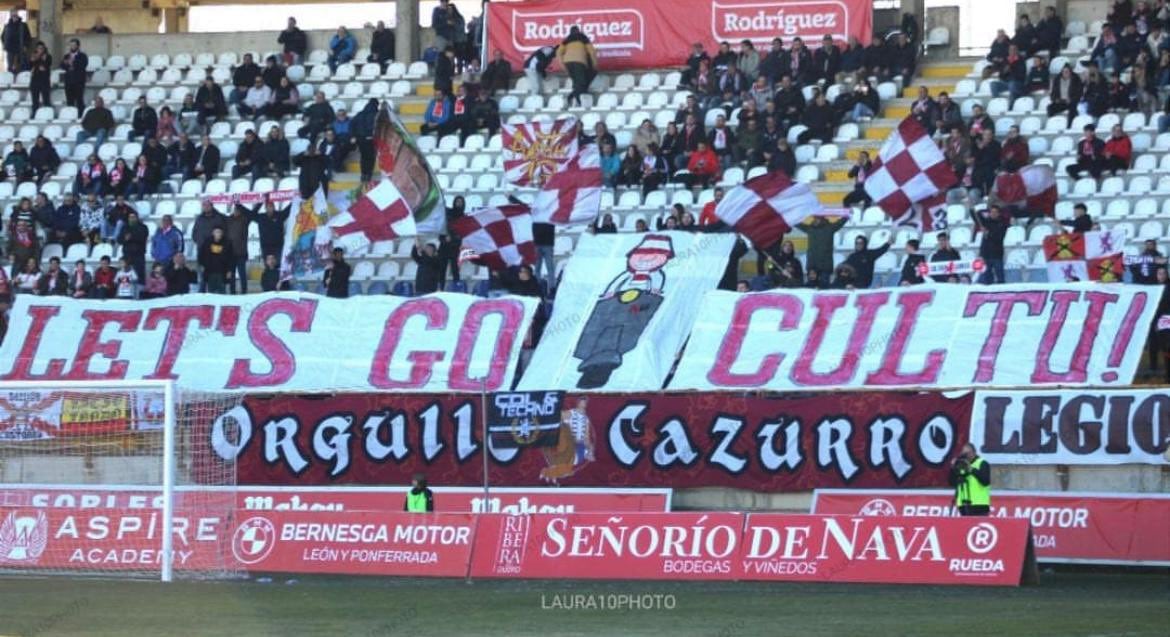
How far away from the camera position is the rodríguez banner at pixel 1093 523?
24.8 metres

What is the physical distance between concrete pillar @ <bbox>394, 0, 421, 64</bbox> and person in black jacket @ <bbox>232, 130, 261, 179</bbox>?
4.73 meters

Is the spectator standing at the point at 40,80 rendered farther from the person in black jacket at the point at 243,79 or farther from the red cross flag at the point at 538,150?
the red cross flag at the point at 538,150

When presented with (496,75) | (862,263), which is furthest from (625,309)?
(496,75)

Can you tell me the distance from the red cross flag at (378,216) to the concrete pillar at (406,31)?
9.76 meters

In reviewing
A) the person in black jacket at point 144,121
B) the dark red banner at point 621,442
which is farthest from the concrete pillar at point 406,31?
the dark red banner at point 621,442

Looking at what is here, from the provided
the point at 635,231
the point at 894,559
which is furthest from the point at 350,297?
the point at 894,559

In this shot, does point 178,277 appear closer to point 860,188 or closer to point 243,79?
point 243,79

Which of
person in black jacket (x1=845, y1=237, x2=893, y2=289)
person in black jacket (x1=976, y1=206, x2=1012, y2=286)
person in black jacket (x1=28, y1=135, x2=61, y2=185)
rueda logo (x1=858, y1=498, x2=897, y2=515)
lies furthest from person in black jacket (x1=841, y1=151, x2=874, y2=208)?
person in black jacket (x1=28, y1=135, x2=61, y2=185)

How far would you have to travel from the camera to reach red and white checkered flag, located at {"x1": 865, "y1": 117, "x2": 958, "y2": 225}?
95.5ft

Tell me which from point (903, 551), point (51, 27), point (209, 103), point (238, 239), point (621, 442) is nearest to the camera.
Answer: point (903, 551)

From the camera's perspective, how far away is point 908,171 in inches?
1151

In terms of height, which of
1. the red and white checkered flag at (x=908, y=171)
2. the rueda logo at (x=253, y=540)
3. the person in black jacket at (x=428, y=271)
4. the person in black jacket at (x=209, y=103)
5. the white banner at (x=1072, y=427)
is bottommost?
the rueda logo at (x=253, y=540)

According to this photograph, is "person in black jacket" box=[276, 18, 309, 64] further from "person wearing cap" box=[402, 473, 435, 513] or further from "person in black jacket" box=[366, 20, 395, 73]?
"person wearing cap" box=[402, 473, 435, 513]

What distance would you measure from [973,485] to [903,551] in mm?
1702
